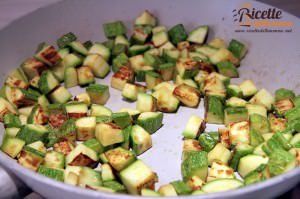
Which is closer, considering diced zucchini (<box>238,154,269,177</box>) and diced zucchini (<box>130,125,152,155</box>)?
diced zucchini (<box>238,154,269,177</box>)

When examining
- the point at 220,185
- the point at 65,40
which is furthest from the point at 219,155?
the point at 65,40

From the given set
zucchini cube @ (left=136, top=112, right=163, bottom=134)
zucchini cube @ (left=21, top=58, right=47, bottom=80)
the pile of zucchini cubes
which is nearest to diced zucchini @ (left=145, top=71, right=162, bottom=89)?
the pile of zucchini cubes

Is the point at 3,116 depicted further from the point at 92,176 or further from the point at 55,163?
the point at 92,176

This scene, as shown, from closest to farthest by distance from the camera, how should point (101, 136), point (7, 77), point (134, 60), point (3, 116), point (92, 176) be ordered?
point (92, 176) → point (101, 136) → point (3, 116) → point (7, 77) → point (134, 60)

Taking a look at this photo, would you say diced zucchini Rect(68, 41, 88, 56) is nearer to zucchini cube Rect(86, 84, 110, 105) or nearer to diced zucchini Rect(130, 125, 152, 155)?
zucchini cube Rect(86, 84, 110, 105)

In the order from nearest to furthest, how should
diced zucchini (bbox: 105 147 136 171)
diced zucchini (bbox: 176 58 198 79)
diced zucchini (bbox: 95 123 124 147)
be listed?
diced zucchini (bbox: 105 147 136 171), diced zucchini (bbox: 95 123 124 147), diced zucchini (bbox: 176 58 198 79)

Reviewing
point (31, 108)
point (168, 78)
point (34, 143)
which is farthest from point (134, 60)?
point (34, 143)

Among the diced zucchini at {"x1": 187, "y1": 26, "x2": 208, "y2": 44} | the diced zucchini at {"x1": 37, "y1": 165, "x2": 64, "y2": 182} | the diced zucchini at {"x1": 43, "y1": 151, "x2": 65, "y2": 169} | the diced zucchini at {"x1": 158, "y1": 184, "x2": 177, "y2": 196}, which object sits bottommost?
the diced zucchini at {"x1": 158, "y1": 184, "x2": 177, "y2": 196}
